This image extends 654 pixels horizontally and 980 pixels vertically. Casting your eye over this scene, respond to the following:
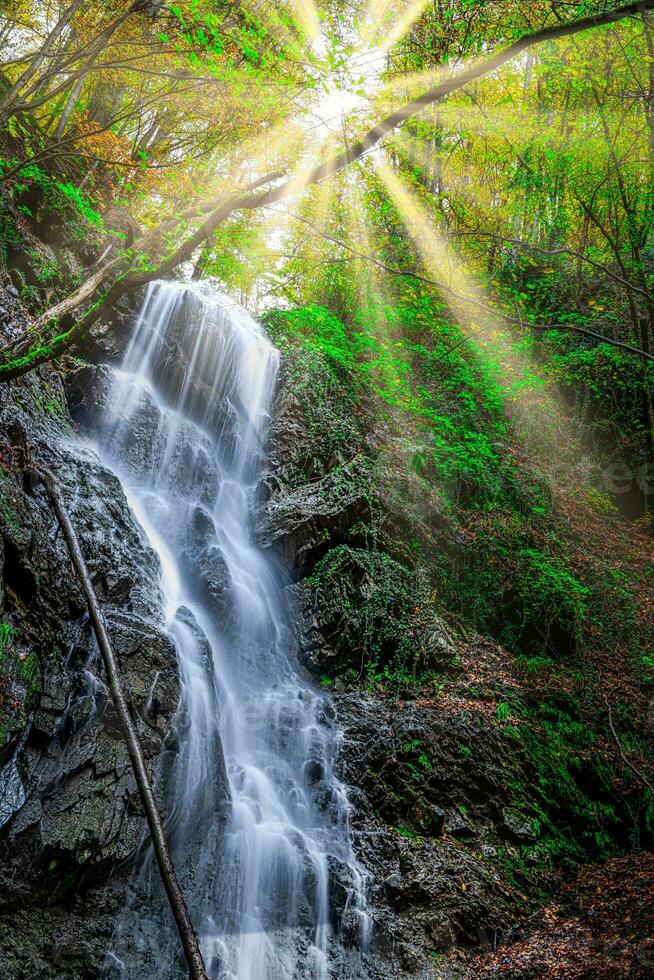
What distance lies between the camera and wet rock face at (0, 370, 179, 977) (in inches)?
156

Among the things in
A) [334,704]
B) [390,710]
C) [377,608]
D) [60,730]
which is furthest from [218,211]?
[390,710]

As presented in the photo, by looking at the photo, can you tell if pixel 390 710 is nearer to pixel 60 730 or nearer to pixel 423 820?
pixel 423 820

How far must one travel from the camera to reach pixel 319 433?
11391 mm

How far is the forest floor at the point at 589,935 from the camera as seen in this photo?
466 centimetres

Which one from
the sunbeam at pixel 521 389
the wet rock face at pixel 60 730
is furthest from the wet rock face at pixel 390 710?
the sunbeam at pixel 521 389

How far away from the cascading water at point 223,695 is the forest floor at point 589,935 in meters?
1.62

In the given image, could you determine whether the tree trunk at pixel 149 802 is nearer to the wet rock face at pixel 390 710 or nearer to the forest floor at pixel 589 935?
the wet rock face at pixel 390 710

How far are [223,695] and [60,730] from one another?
265 cm

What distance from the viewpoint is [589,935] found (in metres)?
5.26

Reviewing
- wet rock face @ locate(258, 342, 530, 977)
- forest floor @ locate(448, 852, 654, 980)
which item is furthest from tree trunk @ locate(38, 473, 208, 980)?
forest floor @ locate(448, 852, 654, 980)

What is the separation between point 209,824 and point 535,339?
563 inches

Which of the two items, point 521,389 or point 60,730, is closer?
point 60,730

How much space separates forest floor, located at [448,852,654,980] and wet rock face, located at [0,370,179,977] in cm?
360

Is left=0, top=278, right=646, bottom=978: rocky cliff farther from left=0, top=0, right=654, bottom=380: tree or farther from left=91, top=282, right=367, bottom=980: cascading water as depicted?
left=0, top=0, right=654, bottom=380: tree
